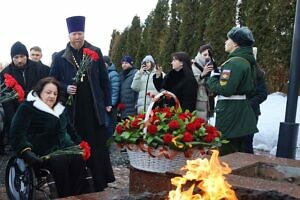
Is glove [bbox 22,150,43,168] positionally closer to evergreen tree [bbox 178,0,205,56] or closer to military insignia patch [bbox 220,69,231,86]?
military insignia patch [bbox 220,69,231,86]

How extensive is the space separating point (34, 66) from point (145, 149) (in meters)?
3.65

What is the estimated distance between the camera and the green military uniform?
5043 mm

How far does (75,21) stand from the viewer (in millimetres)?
5285

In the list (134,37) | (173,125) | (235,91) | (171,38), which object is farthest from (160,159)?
(134,37)

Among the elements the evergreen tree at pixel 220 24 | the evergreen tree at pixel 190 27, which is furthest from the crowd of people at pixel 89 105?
the evergreen tree at pixel 190 27

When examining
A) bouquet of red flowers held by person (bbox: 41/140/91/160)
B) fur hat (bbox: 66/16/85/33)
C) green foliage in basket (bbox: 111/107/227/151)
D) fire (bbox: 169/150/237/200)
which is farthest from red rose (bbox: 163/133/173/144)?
fur hat (bbox: 66/16/85/33)

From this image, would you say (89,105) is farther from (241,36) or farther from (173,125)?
(241,36)

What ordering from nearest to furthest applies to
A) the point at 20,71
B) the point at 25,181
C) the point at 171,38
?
1. the point at 25,181
2. the point at 20,71
3. the point at 171,38

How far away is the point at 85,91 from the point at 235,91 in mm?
1488

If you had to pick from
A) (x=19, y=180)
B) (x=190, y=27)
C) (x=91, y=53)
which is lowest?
(x=19, y=180)

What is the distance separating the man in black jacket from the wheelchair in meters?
2.37

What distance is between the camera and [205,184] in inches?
112

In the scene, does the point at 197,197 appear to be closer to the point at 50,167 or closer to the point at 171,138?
the point at 171,138

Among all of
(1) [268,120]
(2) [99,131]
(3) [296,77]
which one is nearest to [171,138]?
(2) [99,131]
